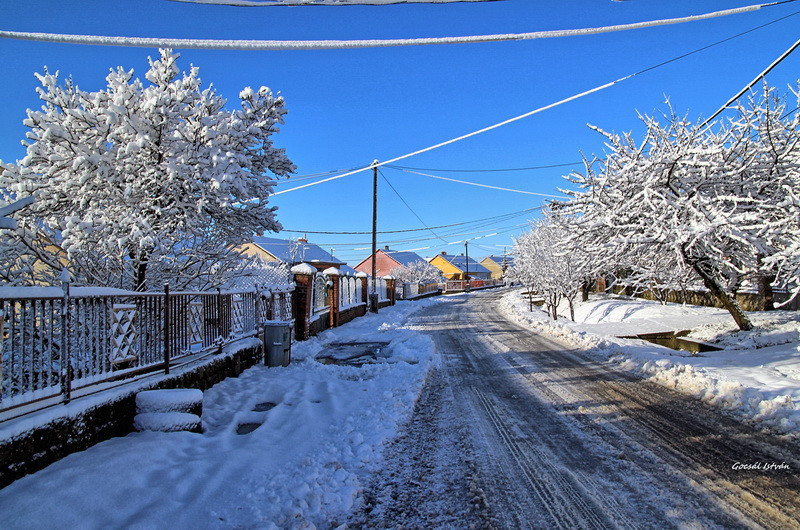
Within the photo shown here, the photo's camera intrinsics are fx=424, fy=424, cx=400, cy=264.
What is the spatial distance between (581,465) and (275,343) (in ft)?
21.7

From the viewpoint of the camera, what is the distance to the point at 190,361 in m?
6.56

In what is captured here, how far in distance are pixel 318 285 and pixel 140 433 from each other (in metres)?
11.8

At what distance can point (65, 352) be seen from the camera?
153 inches

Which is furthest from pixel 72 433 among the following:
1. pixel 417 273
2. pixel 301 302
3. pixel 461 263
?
pixel 461 263

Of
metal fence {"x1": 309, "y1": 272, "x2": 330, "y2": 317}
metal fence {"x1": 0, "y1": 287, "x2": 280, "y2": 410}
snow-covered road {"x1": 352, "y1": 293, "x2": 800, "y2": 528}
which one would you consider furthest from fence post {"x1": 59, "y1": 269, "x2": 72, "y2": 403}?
metal fence {"x1": 309, "y1": 272, "x2": 330, "y2": 317}

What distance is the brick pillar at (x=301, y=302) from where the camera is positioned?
12719 mm

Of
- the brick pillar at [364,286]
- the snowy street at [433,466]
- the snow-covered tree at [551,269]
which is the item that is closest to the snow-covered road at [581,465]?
the snowy street at [433,466]

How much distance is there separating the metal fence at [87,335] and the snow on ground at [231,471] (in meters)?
0.75

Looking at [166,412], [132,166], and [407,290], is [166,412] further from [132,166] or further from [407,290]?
[407,290]

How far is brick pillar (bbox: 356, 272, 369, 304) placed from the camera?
995 inches

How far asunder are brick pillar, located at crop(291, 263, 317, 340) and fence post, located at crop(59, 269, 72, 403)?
8563 millimetres

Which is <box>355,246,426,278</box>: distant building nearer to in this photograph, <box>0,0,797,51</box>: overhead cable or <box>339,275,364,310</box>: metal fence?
<box>339,275,364,310</box>: metal fence

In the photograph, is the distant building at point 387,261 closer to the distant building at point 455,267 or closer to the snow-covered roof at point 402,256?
the snow-covered roof at point 402,256

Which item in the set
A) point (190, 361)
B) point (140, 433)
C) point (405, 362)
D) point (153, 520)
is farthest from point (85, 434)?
point (405, 362)
